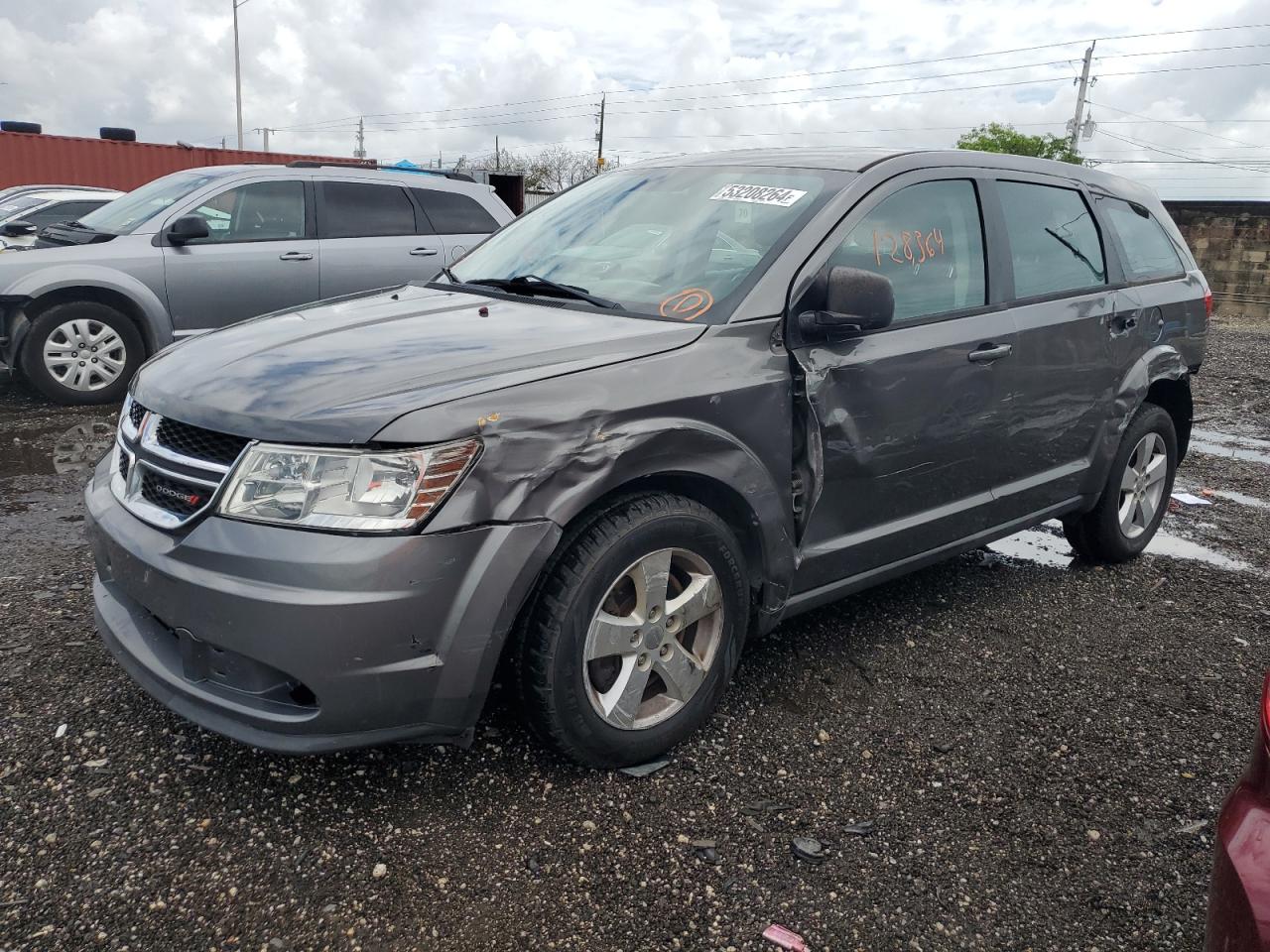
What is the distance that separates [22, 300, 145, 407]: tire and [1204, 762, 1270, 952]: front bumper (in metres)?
7.54

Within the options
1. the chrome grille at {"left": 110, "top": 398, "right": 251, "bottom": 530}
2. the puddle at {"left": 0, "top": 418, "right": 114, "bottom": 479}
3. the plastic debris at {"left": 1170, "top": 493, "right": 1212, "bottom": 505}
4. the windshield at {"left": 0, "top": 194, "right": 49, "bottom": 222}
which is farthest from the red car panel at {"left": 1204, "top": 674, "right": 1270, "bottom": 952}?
the windshield at {"left": 0, "top": 194, "right": 49, "bottom": 222}

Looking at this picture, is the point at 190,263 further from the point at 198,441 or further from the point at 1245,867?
the point at 1245,867

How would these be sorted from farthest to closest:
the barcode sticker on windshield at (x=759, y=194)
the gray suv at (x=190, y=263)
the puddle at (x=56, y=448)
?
the gray suv at (x=190, y=263)
the puddle at (x=56, y=448)
the barcode sticker on windshield at (x=759, y=194)

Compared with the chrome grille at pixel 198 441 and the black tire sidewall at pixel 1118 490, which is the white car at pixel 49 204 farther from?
the black tire sidewall at pixel 1118 490

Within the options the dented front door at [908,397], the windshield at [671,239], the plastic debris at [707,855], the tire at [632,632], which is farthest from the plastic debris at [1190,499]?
the plastic debris at [707,855]

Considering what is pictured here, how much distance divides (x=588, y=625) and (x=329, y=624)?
0.65 m

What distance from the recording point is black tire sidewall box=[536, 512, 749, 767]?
2.49 metres

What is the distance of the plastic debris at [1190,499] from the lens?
5969mm

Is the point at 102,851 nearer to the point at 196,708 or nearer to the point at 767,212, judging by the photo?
the point at 196,708

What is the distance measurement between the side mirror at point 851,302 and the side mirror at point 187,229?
578cm

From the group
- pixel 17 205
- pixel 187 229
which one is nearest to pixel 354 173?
pixel 187 229

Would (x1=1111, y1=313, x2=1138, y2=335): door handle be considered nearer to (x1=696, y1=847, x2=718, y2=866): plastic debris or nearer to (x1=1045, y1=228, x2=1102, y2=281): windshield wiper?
(x1=1045, y1=228, x2=1102, y2=281): windshield wiper

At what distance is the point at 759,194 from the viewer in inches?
129

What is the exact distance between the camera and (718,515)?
286cm
